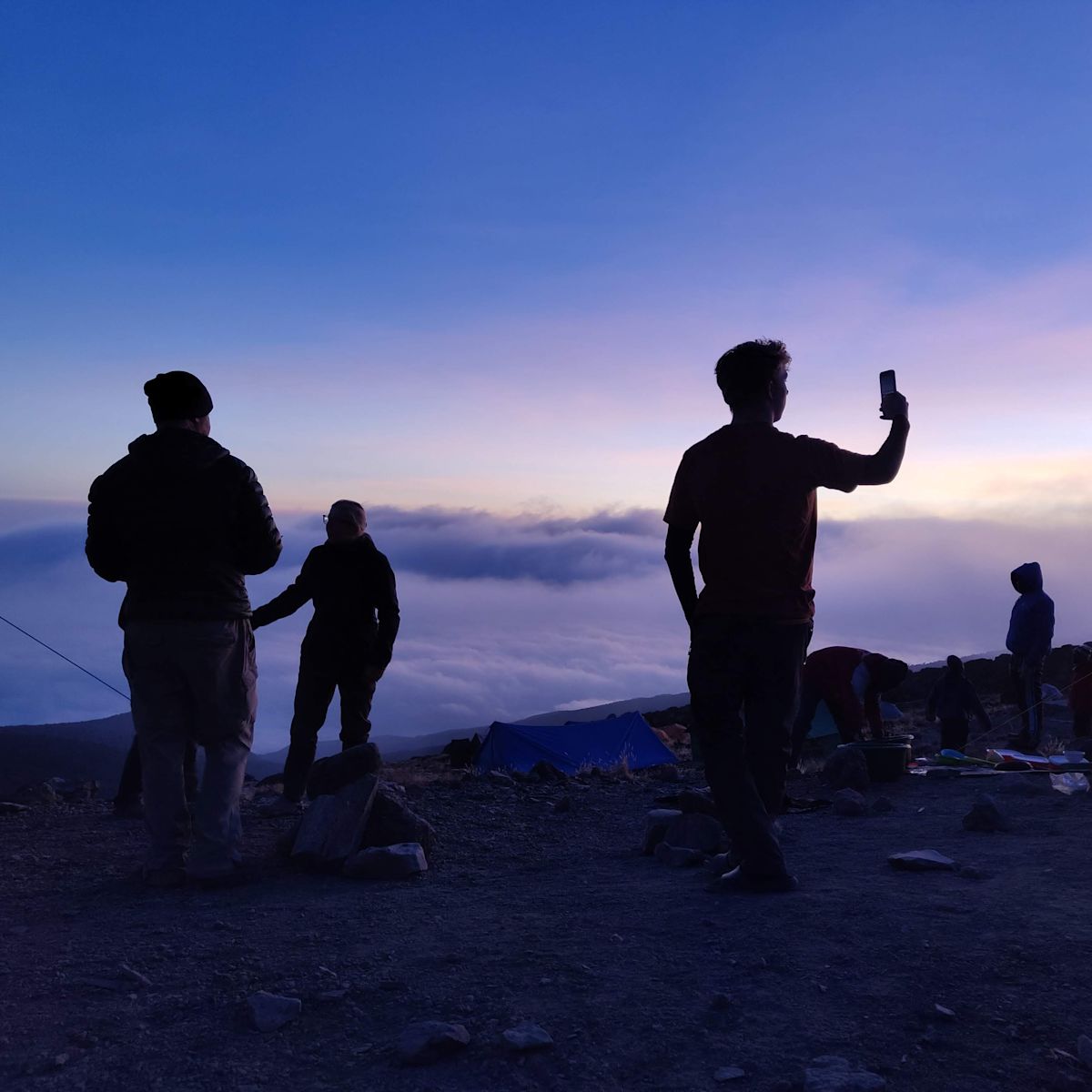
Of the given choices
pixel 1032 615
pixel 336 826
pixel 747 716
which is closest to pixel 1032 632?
pixel 1032 615

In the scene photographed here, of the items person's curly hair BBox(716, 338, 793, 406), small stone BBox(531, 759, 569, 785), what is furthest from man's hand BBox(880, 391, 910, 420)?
small stone BBox(531, 759, 569, 785)

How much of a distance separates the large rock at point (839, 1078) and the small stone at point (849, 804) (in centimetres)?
380

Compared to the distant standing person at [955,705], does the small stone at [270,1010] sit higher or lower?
lower

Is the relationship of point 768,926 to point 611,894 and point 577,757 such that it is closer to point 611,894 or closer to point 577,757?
point 611,894

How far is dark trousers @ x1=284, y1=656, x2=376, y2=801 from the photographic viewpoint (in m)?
6.40

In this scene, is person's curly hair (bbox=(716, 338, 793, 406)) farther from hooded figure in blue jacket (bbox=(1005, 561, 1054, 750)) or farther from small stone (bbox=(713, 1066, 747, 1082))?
hooded figure in blue jacket (bbox=(1005, 561, 1054, 750))

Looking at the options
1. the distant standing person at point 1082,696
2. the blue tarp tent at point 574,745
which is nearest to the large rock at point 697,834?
the blue tarp tent at point 574,745

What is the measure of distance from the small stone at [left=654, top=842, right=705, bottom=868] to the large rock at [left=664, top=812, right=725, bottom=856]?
0.07 m

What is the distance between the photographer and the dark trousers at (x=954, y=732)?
1051 cm

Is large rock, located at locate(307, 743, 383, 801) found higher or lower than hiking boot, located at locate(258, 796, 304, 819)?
higher

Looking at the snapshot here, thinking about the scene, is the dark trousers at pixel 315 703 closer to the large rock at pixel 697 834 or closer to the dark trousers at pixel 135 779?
the dark trousers at pixel 135 779

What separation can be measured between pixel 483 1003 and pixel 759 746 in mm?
1668

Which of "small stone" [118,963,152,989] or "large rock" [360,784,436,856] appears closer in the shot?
"small stone" [118,963,152,989]

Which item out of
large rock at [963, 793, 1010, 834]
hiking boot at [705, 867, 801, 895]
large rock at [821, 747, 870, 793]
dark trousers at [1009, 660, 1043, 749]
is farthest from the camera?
dark trousers at [1009, 660, 1043, 749]
